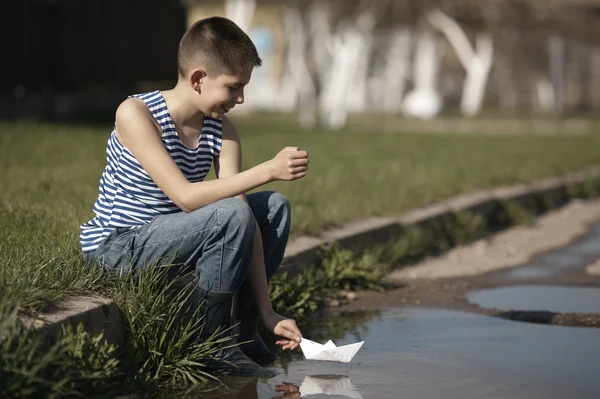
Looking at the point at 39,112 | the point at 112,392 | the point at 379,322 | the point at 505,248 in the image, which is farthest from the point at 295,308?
the point at 39,112

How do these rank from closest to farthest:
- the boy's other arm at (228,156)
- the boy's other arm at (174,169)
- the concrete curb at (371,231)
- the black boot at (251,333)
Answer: the concrete curb at (371,231)
the boy's other arm at (174,169)
the black boot at (251,333)
the boy's other arm at (228,156)

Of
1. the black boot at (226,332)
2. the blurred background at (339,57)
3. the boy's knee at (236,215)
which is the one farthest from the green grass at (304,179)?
the blurred background at (339,57)

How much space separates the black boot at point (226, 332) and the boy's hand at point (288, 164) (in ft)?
1.49

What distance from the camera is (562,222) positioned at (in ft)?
29.3

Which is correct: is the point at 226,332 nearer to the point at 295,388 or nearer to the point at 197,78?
the point at 295,388

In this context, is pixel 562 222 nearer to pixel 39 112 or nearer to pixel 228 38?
pixel 228 38

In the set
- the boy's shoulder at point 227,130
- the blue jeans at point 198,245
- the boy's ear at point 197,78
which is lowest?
the blue jeans at point 198,245

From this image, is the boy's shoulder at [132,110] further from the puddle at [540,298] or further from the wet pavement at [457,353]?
the puddle at [540,298]

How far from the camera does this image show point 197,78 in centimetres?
396

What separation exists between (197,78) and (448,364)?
1.37 meters

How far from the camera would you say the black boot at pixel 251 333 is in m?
4.05

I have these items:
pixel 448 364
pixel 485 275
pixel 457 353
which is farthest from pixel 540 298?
pixel 448 364

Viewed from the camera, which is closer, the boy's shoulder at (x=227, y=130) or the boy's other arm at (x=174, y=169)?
the boy's other arm at (x=174, y=169)

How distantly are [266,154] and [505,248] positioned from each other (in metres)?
4.55
